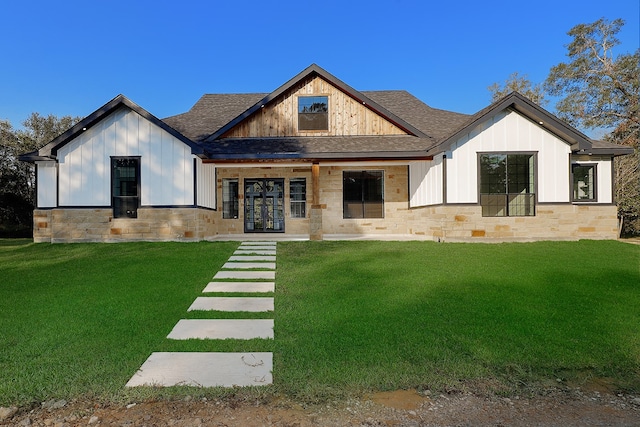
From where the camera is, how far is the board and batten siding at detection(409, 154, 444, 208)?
1207 cm

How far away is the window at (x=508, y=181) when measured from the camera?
476 inches

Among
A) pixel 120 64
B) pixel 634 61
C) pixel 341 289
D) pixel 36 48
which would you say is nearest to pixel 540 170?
pixel 341 289

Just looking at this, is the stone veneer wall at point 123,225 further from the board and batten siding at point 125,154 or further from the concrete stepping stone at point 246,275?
the concrete stepping stone at point 246,275

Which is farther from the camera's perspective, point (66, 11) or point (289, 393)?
point (66, 11)

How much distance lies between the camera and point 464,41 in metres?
18.2

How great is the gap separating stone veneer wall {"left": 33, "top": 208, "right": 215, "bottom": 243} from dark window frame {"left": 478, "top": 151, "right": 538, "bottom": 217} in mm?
9677

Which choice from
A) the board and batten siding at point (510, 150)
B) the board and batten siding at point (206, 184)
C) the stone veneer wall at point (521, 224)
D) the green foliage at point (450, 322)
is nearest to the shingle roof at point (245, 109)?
the board and batten siding at point (206, 184)

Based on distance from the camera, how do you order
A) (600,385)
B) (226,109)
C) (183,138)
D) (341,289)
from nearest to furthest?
(600,385)
(341,289)
(183,138)
(226,109)

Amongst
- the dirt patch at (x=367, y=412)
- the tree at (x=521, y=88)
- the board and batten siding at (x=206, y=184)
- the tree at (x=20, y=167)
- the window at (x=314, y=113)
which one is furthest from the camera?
the tree at (x=521, y=88)

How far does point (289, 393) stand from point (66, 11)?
59.0 feet

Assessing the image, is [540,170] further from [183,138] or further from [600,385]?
[183,138]

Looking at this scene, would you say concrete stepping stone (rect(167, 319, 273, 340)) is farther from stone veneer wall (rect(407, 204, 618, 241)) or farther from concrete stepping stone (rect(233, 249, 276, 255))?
stone veneer wall (rect(407, 204, 618, 241))

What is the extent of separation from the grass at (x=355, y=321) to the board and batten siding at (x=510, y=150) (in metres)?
3.24

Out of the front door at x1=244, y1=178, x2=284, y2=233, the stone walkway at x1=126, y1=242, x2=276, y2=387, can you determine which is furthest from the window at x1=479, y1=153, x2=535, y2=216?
the stone walkway at x1=126, y1=242, x2=276, y2=387
